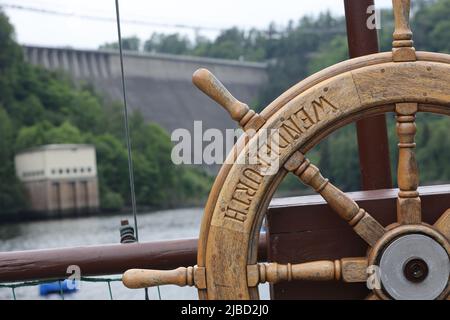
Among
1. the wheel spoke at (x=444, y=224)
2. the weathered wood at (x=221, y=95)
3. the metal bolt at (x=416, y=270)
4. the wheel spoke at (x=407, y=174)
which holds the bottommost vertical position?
the metal bolt at (x=416, y=270)

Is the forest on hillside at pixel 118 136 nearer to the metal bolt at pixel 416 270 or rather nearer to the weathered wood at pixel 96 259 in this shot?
the weathered wood at pixel 96 259

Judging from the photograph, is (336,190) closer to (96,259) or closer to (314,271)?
(314,271)

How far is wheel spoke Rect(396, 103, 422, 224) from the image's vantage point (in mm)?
1170

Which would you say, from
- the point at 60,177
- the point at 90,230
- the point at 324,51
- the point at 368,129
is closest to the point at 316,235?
the point at 368,129

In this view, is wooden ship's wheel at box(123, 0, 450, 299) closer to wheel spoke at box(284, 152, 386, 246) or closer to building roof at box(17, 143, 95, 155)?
wheel spoke at box(284, 152, 386, 246)

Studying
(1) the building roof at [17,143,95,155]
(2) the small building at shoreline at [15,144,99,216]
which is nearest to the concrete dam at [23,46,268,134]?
(1) the building roof at [17,143,95,155]

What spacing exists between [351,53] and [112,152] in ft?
109

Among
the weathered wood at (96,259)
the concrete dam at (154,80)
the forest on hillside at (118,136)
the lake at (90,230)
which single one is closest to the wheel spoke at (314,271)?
the weathered wood at (96,259)

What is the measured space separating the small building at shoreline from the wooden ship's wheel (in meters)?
32.5

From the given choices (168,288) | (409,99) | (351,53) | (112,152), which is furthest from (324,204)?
(112,152)

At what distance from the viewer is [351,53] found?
1749mm

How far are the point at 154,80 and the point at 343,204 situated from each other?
4076cm

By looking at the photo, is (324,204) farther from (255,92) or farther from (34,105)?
(255,92)

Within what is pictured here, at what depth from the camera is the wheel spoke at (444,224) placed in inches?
45.9
